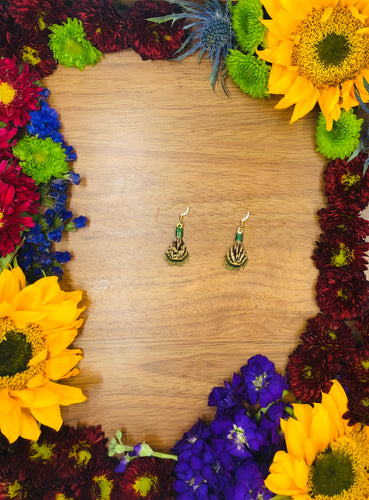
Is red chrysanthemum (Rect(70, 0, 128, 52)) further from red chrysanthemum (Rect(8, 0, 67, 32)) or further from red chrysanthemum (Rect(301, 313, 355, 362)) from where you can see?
red chrysanthemum (Rect(301, 313, 355, 362))

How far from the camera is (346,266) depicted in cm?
95

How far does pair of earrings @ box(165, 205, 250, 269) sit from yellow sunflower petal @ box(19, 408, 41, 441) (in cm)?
46

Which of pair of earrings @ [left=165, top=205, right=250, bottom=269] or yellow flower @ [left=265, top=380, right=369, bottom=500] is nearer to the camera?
yellow flower @ [left=265, top=380, right=369, bottom=500]

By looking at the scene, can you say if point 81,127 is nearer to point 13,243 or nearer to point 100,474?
point 13,243

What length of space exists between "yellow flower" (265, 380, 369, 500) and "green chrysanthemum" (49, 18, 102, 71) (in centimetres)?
90

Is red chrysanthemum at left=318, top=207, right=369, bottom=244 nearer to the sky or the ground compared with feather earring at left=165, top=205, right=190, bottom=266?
nearer to the sky

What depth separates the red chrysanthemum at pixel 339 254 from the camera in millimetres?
932

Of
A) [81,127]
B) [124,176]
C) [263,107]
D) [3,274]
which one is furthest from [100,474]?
[263,107]

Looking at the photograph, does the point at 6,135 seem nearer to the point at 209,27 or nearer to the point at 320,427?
the point at 209,27

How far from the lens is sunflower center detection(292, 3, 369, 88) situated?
0.84m

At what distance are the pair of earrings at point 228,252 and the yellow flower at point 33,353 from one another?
24 centimetres

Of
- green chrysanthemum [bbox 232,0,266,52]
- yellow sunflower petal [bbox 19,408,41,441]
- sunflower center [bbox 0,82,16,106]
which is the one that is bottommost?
yellow sunflower petal [bbox 19,408,41,441]

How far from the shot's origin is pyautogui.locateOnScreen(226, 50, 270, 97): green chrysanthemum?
35.6 inches

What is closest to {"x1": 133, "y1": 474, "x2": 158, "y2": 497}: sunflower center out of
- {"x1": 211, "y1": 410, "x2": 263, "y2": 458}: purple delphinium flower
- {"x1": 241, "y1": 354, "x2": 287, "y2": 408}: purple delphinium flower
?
{"x1": 211, "y1": 410, "x2": 263, "y2": 458}: purple delphinium flower
